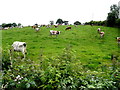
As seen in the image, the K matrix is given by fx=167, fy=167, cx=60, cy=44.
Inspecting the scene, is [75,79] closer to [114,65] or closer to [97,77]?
[97,77]

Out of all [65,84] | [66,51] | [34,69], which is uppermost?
[66,51]

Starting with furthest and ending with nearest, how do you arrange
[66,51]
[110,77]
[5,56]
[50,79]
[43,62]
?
[5,56]
[66,51]
[43,62]
[110,77]
[50,79]

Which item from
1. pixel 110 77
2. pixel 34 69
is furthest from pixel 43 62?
pixel 110 77

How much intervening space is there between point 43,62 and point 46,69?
428mm

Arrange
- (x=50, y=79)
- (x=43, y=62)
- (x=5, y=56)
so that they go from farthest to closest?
(x=5, y=56), (x=43, y=62), (x=50, y=79)

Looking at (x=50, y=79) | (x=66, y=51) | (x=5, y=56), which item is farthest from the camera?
(x=5, y=56)

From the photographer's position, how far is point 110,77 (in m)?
4.75

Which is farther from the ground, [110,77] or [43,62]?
[43,62]

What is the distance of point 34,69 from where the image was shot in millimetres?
4816

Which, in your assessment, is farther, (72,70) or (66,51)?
(66,51)

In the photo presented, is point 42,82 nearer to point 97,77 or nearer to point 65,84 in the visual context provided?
point 65,84

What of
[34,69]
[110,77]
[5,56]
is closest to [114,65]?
[110,77]

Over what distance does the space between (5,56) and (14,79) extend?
1.80m

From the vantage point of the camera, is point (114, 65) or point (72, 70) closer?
point (72, 70)
